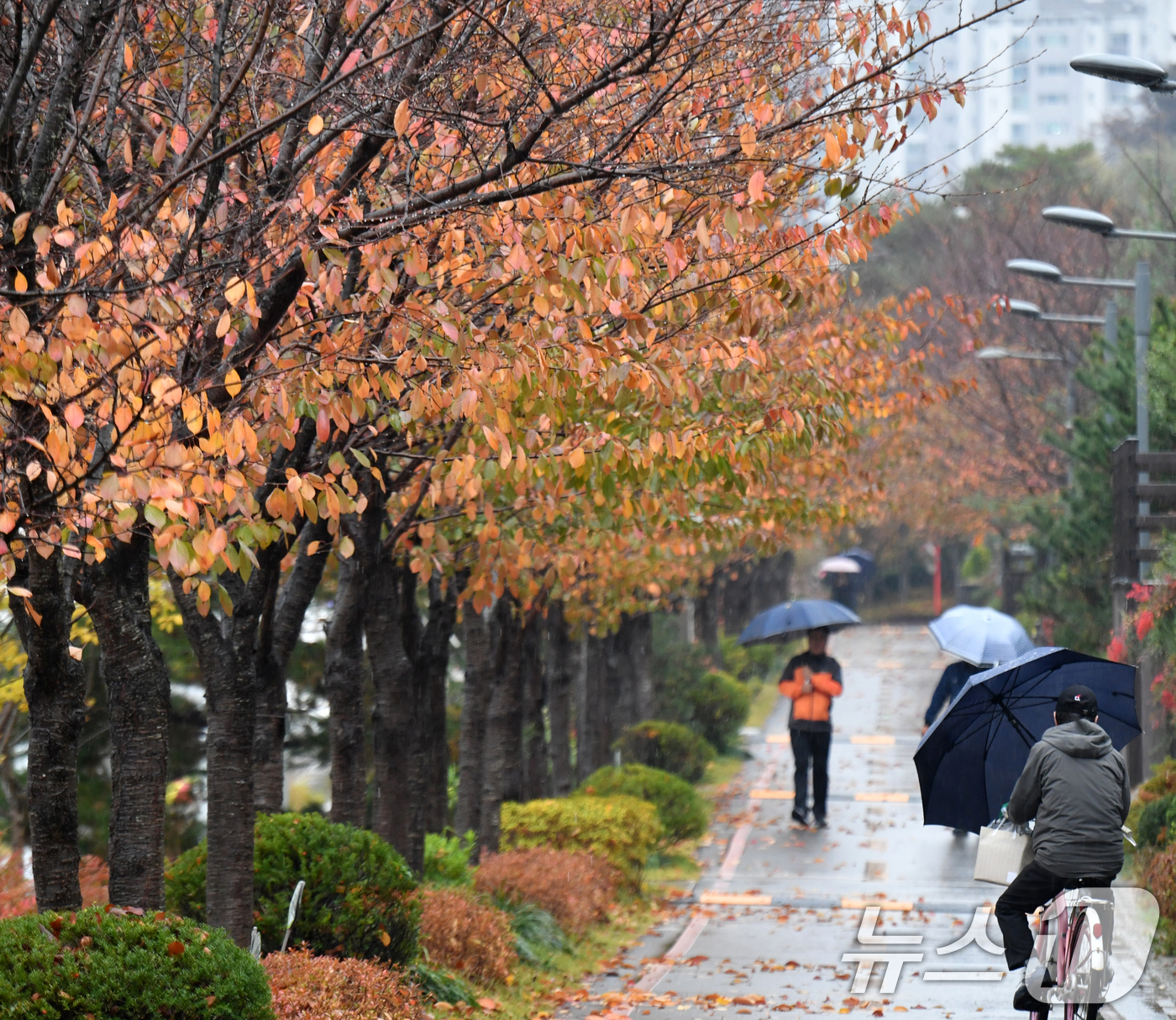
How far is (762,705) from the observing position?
32625 millimetres

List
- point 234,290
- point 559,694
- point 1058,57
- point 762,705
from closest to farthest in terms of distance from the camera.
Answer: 1. point 234,290
2. point 559,694
3. point 762,705
4. point 1058,57

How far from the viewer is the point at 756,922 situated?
512 inches

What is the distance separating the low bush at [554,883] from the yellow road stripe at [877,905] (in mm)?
2144

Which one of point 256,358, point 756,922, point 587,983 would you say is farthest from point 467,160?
point 756,922

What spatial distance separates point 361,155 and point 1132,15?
489ft

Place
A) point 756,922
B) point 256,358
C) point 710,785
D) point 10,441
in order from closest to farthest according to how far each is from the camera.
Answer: point 10,441
point 256,358
point 756,922
point 710,785

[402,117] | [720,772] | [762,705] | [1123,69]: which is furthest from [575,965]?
[762,705]

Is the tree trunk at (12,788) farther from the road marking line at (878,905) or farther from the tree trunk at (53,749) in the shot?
the tree trunk at (53,749)

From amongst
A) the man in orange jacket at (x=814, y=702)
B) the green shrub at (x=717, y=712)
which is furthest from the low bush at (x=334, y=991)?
the green shrub at (x=717, y=712)

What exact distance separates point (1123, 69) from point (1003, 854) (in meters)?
6.08

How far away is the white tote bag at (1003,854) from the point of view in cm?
774

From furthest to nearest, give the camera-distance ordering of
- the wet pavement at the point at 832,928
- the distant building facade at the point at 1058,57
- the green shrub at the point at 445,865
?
1. the distant building facade at the point at 1058,57
2. the green shrub at the point at 445,865
3. the wet pavement at the point at 832,928

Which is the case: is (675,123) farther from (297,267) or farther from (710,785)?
(710,785)

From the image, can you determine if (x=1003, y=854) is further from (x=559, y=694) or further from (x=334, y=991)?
(x=559, y=694)
